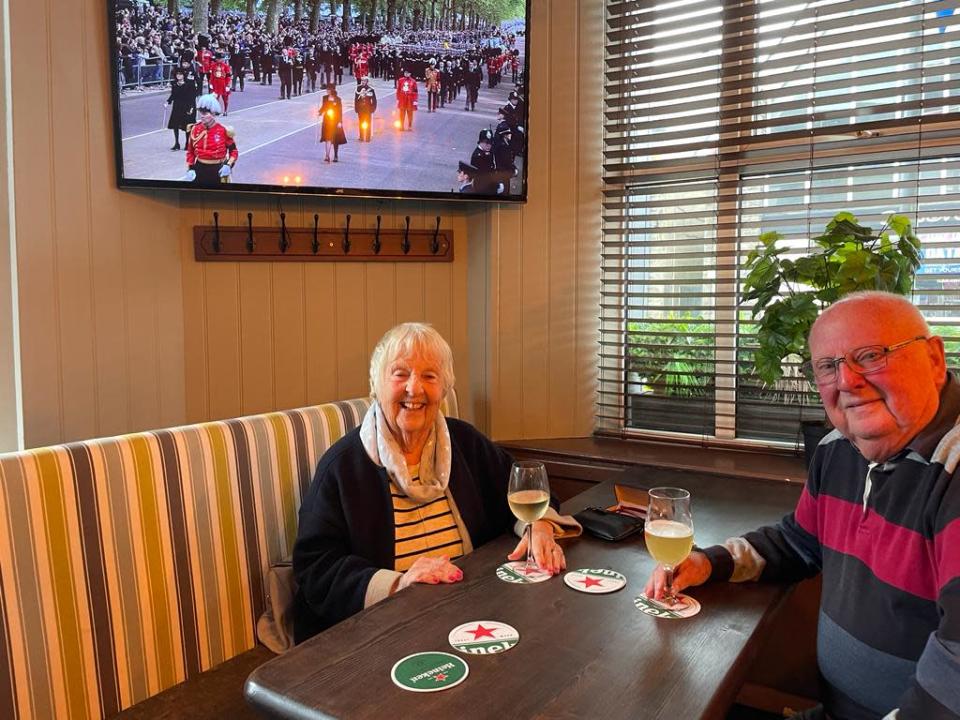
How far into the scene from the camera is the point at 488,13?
102 inches

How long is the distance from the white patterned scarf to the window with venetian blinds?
1249 mm

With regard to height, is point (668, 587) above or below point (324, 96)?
below

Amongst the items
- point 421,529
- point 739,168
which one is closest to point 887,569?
point 421,529

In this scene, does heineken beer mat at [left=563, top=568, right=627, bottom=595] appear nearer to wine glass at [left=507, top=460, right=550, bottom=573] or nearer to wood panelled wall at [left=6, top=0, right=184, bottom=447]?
wine glass at [left=507, top=460, right=550, bottom=573]

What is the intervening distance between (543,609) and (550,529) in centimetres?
35

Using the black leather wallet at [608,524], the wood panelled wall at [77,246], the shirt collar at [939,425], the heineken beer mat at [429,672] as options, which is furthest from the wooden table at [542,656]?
the wood panelled wall at [77,246]

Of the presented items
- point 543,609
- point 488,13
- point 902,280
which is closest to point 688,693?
point 543,609

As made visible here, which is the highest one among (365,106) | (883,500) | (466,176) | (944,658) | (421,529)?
(365,106)

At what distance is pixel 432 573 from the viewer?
143 cm

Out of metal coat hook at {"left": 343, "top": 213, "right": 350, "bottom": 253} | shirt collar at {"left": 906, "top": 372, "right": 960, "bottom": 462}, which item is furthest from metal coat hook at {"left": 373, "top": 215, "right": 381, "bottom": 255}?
shirt collar at {"left": 906, "top": 372, "right": 960, "bottom": 462}

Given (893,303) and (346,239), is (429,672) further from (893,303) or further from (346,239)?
(346,239)

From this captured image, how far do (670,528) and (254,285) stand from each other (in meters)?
1.78

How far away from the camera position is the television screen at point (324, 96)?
2152mm

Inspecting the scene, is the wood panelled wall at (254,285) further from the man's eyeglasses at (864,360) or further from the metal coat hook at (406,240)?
the man's eyeglasses at (864,360)
